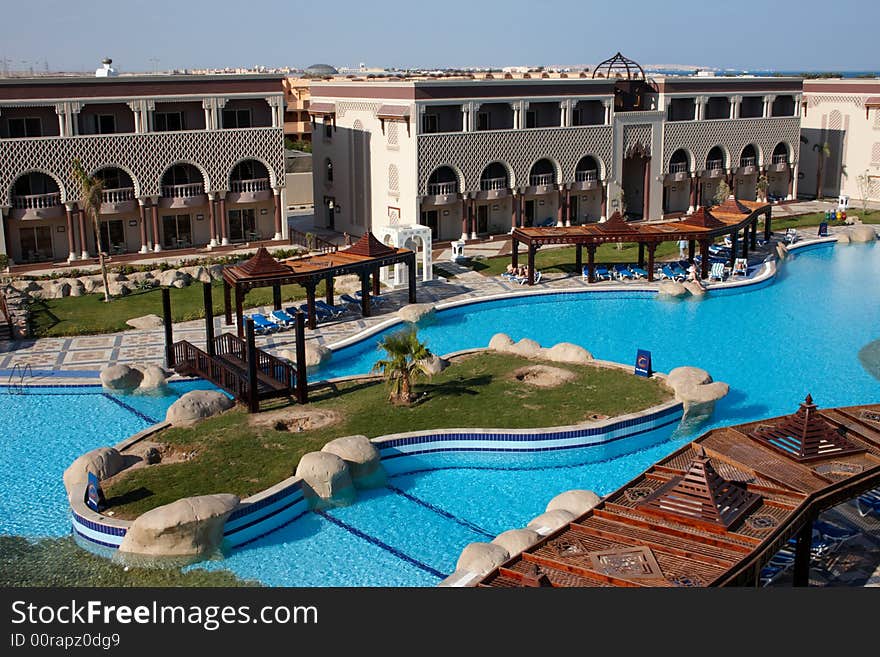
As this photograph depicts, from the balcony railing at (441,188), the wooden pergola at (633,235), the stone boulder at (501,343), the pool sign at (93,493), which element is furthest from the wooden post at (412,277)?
the pool sign at (93,493)

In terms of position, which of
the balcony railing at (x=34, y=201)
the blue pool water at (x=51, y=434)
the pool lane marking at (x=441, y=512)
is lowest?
the pool lane marking at (x=441, y=512)

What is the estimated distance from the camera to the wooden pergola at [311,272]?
92.3ft

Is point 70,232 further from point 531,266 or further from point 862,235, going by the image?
point 862,235

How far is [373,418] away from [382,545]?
5.36m

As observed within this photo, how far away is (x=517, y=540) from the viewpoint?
1639cm

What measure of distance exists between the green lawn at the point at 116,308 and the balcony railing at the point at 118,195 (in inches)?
273

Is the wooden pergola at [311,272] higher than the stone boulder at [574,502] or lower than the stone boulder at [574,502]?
higher

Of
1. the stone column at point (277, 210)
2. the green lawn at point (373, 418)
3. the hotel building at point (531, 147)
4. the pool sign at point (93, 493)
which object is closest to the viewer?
the pool sign at point (93, 493)

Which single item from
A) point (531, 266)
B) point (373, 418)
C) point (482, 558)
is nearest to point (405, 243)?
point (531, 266)

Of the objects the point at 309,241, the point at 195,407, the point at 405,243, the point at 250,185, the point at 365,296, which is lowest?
the point at 195,407

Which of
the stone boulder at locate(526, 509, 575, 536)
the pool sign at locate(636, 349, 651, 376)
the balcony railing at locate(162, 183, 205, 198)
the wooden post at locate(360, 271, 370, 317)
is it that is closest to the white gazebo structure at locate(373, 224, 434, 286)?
the wooden post at locate(360, 271, 370, 317)

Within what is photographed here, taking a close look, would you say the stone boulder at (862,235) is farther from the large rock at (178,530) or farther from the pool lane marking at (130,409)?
the large rock at (178,530)

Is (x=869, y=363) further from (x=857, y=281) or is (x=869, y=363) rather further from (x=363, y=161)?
(x=363, y=161)

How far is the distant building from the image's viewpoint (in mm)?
57719
